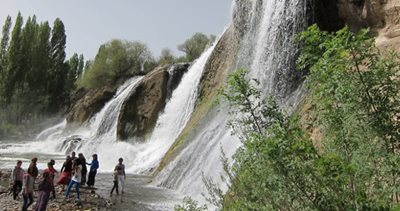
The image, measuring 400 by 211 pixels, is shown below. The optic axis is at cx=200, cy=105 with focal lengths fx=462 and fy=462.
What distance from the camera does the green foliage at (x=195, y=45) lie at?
60.3 metres

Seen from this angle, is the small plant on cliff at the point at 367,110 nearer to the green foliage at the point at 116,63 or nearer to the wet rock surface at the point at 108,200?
the wet rock surface at the point at 108,200

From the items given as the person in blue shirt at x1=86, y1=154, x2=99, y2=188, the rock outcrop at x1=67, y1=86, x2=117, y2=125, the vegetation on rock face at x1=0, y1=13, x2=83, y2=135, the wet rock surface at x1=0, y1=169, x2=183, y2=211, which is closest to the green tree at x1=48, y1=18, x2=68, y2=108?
the vegetation on rock face at x1=0, y1=13, x2=83, y2=135

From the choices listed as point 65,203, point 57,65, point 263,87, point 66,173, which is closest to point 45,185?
point 65,203

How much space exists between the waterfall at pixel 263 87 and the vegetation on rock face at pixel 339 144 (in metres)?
10.1

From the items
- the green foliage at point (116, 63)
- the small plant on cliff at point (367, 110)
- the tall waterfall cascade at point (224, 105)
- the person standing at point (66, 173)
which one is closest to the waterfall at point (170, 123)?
the tall waterfall cascade at point (224, 105)

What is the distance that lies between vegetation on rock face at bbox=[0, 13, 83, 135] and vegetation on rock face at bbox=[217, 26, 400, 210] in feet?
184

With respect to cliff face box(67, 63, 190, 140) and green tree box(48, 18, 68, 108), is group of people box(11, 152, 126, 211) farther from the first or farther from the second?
green tree box(48, 18, 68, 108)

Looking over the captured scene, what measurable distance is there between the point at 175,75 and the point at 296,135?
29.9 m

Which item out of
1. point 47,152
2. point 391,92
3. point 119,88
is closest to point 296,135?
point 391,92

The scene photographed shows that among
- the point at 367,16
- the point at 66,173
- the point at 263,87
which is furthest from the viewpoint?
the point at 263,87

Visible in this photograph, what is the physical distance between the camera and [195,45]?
60.6 m

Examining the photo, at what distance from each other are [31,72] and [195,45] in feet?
70.2

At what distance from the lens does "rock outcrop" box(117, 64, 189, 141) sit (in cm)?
3281

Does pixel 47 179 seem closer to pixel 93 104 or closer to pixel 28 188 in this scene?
pixel 28 188
